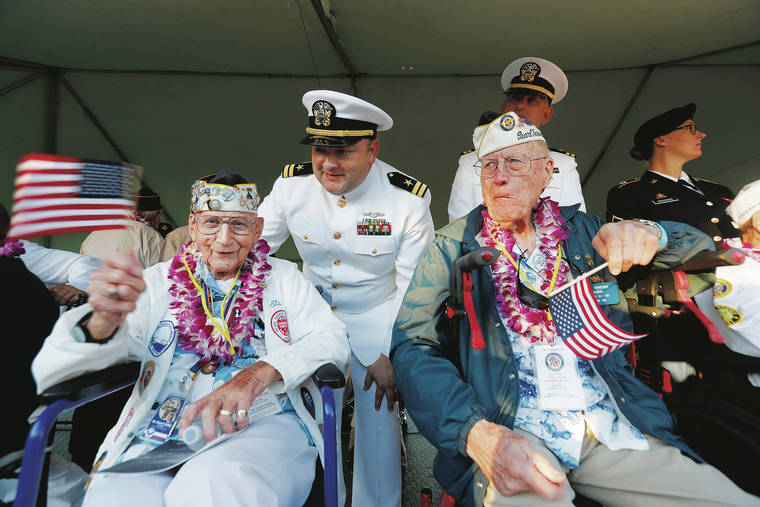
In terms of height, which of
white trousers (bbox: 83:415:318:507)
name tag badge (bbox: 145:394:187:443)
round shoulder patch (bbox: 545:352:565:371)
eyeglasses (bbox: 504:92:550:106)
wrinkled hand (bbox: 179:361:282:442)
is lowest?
white trousers (bbox: 83:415:318:507)

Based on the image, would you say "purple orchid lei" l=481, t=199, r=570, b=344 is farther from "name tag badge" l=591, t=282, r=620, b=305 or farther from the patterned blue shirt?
"name tag badge" l=591, t=282, r=620, b=305

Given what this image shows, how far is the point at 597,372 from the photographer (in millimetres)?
1726

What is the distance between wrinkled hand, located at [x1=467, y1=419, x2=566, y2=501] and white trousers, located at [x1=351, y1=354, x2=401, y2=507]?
3.67ft

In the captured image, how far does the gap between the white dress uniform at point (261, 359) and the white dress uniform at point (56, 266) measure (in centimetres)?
53

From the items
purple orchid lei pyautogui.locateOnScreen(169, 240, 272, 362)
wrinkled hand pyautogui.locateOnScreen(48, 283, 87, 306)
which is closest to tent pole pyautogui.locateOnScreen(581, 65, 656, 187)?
purple orchid lei pyautogui.locateOnScreen(169, 240, 272, 362)

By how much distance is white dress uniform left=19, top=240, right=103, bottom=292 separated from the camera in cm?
236

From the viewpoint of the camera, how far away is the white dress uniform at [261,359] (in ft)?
4.62

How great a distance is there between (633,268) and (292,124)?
16.1 ft

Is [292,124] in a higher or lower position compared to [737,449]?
higher

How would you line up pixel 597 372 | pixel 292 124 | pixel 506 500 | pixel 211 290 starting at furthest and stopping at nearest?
pixel 292 124 < pixel 211 290 < pixel 597 372 < pixel 506 500

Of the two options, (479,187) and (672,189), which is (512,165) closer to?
(479,187)

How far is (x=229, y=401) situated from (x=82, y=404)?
0.52 meters

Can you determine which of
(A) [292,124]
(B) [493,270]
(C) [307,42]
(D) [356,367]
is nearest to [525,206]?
(B) [493,270]

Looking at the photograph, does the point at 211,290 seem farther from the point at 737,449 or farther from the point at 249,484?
the point at 737,449
